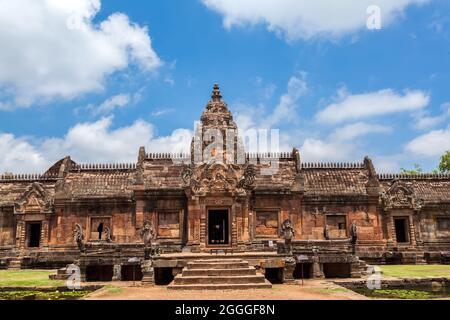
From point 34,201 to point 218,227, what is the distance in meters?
11.9

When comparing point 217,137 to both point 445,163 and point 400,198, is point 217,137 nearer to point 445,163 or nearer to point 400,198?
point 400,198

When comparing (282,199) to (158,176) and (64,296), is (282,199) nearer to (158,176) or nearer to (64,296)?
(158,176)

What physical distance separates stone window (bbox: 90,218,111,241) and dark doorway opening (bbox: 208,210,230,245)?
21.3 ft

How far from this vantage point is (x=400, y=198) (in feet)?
83.3

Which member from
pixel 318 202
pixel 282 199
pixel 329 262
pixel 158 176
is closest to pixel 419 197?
pixel 318 202

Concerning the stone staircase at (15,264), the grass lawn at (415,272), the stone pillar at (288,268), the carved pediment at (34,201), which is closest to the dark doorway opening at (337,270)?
the grass lawn at (415,272)

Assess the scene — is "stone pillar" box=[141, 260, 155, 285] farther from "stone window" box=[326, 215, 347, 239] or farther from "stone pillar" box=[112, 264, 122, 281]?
"stone window" box=[326, 215, 347, 239]

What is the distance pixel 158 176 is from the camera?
24406 millimetres

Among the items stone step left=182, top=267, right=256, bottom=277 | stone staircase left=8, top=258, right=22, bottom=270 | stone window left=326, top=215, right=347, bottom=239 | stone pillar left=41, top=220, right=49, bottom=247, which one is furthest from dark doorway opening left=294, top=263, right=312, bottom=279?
stone staircase left=8, top=258, right=22, bottom=270

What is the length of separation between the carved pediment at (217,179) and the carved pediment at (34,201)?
34.2 feet

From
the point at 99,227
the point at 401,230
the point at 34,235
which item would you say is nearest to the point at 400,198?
the point at 401,230

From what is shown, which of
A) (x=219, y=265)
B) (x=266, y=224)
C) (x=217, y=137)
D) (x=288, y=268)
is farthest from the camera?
(x=217, y=137)

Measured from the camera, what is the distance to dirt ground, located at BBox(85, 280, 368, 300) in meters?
12.0
